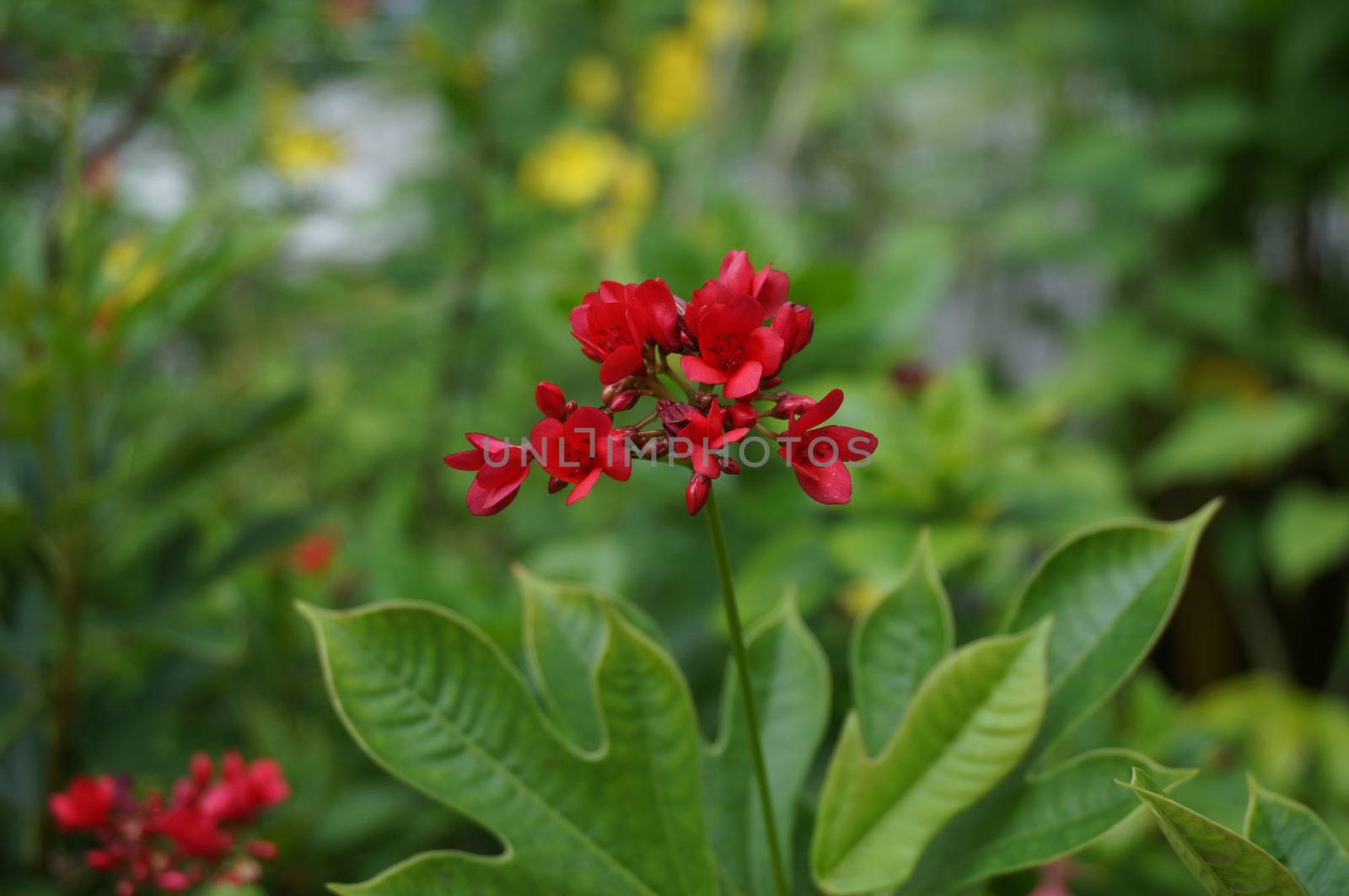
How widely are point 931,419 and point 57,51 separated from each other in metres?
0.73

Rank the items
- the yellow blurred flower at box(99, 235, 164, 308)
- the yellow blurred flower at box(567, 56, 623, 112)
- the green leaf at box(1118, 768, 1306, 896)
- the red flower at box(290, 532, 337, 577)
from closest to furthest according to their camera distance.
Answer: the green leaf at box(1118, 768, 1306, 896) → the yellow blurred flower at box(99, 235, 164, 308) → the red flower at box(290, 532, 337, 577) → the yellow blurred flower at box(567, 56, 623, 112)

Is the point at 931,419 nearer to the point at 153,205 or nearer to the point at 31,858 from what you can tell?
the point at 31,858

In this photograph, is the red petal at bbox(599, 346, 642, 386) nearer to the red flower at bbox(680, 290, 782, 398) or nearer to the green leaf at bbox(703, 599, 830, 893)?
the red flower at bbox(680, 290, 782, 398)

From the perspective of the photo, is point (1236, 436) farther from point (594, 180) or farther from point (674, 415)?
point (674, 415)

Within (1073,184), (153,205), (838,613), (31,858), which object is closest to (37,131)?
(153,205)

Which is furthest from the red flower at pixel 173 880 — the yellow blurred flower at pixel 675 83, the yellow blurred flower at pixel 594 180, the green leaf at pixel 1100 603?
the yellow blurred flower at pixel 675 83

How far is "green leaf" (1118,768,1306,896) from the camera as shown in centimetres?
27

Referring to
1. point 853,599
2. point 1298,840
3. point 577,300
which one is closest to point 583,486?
point 1298,840

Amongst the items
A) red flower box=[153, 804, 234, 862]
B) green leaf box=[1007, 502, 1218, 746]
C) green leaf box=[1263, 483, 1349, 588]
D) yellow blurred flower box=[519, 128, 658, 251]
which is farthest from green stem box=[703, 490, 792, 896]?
green leaf box=[1263, 483, 1349, 588]

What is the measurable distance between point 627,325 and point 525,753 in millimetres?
155

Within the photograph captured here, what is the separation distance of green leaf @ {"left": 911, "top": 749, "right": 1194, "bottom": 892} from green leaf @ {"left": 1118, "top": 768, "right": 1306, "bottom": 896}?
0.03 meters

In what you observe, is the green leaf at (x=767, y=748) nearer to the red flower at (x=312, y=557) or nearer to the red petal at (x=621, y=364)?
the red petal at (x=621, y=364)

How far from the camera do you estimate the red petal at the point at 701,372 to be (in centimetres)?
28

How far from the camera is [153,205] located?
1.57m
